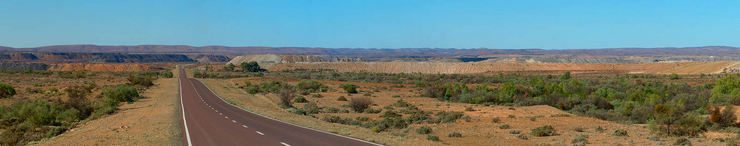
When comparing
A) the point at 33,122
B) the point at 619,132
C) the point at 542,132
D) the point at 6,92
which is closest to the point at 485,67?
the point at 6,92

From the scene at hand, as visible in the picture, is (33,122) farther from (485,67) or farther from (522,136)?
(485,67)

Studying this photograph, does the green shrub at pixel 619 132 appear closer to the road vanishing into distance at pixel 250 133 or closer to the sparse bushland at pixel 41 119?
the road vanishing into distance at pixel 250 133

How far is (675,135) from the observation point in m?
16.7

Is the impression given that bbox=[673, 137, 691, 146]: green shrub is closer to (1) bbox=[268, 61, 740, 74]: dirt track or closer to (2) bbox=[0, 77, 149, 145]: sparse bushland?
(2) bbox=[0, 77, 149, 145]: sparse bushland

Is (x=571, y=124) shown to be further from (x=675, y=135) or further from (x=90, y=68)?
(x=90, y=68)

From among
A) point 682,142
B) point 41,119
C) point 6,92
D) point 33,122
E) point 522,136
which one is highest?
point 682,142

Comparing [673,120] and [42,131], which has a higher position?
[673,120]

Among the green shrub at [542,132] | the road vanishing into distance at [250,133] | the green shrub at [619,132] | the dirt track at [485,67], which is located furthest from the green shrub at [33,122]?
the dirt track at [485,67]

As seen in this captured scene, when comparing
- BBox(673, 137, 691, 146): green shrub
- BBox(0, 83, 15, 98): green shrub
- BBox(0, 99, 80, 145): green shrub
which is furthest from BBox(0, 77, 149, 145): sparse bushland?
BBox(673, 137, 691, 146): green shrub

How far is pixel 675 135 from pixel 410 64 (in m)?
111

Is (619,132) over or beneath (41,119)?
over

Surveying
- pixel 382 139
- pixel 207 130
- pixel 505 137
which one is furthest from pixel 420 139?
pixel 207 130

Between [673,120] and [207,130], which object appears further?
[207,130]

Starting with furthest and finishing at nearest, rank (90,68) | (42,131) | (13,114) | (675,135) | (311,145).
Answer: (90,68)
(13,114)
(42,131)
(675,135)
(311,145)
